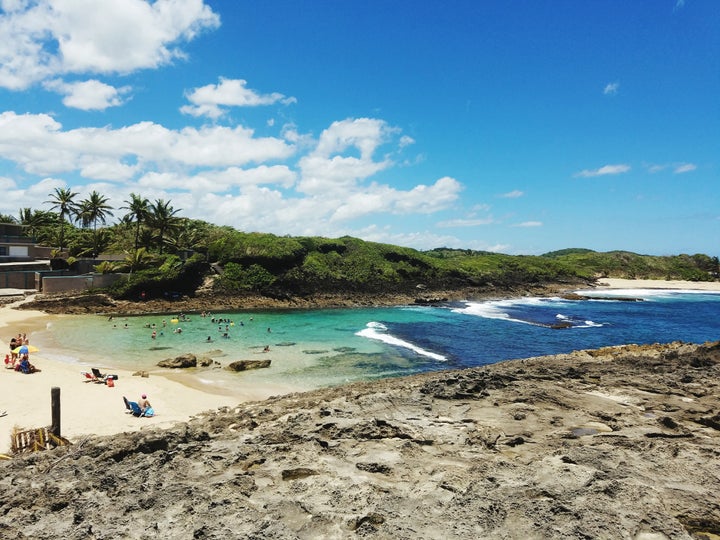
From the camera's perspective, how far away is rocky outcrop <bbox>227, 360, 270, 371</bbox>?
26.2 metres

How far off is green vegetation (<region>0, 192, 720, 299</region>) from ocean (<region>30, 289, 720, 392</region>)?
360 inches

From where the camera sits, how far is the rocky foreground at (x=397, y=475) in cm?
774

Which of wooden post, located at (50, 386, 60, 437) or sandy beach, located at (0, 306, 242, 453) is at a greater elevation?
wooden post, located at (50, 386, 60, 437)

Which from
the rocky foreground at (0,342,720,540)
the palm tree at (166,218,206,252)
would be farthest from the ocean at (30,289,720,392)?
the palm tree at (166,218,206,252)

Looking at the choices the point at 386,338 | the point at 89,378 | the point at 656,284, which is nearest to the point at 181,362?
the point at 89,378

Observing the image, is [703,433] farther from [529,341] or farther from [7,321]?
[7,321]

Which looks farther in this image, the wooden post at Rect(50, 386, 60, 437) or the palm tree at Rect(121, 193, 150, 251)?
the palm tree at Rect(121, 193, 150, 251)

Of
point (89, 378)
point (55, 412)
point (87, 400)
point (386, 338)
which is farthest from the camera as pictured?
point (386, 338)

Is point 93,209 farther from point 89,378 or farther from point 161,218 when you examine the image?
point 89,378

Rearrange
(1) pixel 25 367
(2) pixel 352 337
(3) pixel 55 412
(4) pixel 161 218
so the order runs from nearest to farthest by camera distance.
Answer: (3) pixel 55 412
(1) pixel 25 367
(2) pixel 352 337
(4) pixel 161 218

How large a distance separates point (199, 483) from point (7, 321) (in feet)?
140

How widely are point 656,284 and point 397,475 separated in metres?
124

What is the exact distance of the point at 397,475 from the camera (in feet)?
32.2

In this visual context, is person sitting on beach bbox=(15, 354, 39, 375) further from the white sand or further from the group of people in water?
the white sand
